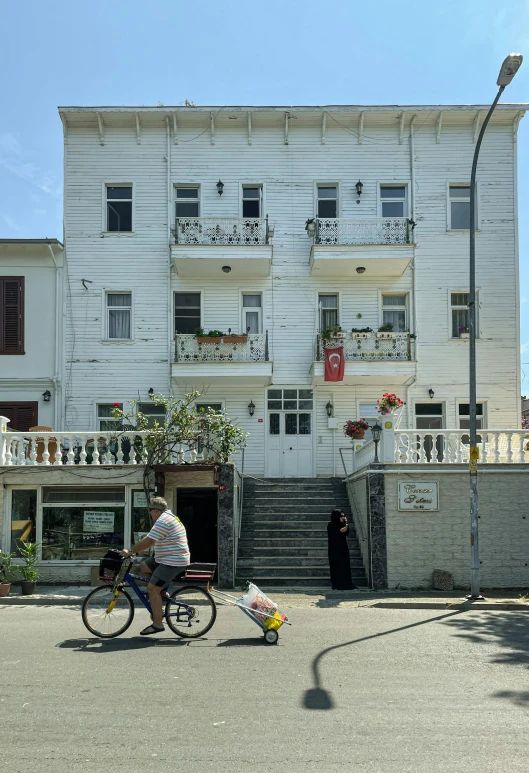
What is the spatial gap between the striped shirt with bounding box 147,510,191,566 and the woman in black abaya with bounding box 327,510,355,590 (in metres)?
6.16

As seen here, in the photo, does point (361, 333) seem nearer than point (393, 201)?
Yes

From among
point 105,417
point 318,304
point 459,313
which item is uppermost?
point 318,304

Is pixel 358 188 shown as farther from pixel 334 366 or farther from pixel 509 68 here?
pixel 509 68

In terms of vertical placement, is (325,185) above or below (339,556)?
above

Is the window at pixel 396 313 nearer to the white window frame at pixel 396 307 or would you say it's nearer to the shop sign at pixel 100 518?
the white window frame at pixel 396 307

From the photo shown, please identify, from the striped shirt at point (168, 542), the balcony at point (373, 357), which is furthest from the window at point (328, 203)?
the striped shirt at point (168, 542)

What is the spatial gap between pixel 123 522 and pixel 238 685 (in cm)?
1004

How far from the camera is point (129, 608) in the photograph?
9516 millimetres

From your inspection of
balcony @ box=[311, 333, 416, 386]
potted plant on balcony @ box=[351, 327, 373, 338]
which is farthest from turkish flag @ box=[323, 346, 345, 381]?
potted plant on balcony @ box=[351, 327, 373, 338]

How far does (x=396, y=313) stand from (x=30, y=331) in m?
11.3

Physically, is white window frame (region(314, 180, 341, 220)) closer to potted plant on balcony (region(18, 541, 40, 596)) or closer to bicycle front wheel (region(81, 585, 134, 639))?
potted plant on balcony (region(18, 541, 40, 596))

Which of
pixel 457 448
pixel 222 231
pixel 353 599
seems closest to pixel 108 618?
pixel 353 599

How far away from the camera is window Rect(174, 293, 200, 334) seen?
23.5m

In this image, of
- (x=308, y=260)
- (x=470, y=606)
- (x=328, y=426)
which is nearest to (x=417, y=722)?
(x=470, y=606)
